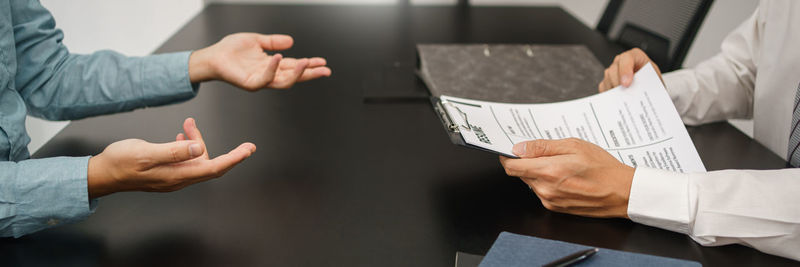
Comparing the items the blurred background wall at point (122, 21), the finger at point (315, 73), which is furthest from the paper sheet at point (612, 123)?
the blurred background wall at point (122, 21)

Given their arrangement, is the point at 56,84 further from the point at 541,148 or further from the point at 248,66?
the point at 541,148

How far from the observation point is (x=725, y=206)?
2.41ft

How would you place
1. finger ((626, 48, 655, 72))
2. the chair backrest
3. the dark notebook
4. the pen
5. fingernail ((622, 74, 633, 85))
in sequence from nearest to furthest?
the pen
fingernail ((622, 74, 633, 85))
finger ((626, 48, 655, 72))
the dark notebook
the chair backrest

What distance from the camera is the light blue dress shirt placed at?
0.73 metres

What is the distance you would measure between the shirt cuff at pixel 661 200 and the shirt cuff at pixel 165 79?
774mm

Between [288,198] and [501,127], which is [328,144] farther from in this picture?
[501,127]

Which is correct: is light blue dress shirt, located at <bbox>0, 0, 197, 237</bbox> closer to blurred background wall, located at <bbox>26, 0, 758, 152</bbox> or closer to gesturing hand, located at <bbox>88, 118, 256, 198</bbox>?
gesturing hand, located at <bbox>88, 118, 256, 198</bbox>

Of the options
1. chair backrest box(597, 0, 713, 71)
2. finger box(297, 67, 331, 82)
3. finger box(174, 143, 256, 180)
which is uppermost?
finger box(174, 143, 256, 180)

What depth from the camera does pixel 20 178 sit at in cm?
71

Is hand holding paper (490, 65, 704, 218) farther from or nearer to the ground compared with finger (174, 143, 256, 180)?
nearer to the ground

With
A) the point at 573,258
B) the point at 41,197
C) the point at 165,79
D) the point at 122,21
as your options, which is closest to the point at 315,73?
the point at 165,79

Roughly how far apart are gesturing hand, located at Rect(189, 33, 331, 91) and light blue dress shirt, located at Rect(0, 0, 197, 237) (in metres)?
0.04

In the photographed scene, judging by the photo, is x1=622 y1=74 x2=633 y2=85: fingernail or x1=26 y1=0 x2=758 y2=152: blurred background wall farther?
x1=26 y1=0 x2=758 y2=152: blurred background wall

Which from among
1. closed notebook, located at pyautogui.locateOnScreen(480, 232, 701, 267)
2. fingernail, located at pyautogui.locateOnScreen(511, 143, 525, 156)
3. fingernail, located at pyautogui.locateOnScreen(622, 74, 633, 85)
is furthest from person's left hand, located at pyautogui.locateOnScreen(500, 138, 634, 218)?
fingernail, located at pyautogui.locateOnScreen(622, 74, 633, 85)
